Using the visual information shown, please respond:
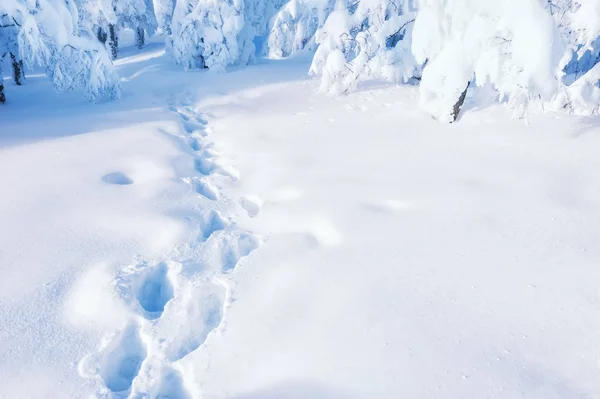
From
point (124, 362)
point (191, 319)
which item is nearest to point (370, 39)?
point (191, 319)

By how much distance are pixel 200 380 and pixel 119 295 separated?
1.17m

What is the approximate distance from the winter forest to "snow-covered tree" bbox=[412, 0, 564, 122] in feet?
0.05

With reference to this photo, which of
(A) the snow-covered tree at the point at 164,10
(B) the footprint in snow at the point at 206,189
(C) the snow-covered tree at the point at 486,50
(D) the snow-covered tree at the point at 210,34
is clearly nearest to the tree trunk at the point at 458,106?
(C) the snow-covered tree at the point at 486,50

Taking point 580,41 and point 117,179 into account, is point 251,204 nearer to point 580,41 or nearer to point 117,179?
point 117,179

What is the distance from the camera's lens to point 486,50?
6188 mm

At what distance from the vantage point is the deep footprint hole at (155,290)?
11.7 feet

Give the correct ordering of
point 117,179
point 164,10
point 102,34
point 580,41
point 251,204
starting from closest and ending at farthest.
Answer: point 251,204 → point 117,179 → point 580,41 → point 102,34 → point 164,10

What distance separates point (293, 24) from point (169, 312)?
1591 centimetres

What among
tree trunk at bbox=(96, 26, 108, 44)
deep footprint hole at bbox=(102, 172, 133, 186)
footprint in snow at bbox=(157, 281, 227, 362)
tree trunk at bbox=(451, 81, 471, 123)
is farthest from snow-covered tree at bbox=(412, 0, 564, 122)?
tree trunk at bbox=(96, 26, 108, 44)

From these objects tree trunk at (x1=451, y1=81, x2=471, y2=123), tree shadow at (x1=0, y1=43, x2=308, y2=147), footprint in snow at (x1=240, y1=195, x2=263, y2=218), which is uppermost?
tree trunk at (x1=451, y1=81, x2=471, y2=123)

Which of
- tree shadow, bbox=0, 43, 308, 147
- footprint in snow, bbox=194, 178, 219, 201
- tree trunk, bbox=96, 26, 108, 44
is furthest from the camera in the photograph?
tree trunk, bbox=96, 26, 108, 44

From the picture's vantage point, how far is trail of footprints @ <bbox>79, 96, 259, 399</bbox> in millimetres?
2822

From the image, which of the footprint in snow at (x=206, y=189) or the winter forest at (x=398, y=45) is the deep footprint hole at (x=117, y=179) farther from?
the winter forest at (x=398, y=45)

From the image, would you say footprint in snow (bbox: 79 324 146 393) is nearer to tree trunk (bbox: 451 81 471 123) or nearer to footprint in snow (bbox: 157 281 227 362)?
footprint in snow (bbox: 157 281 227 362)
